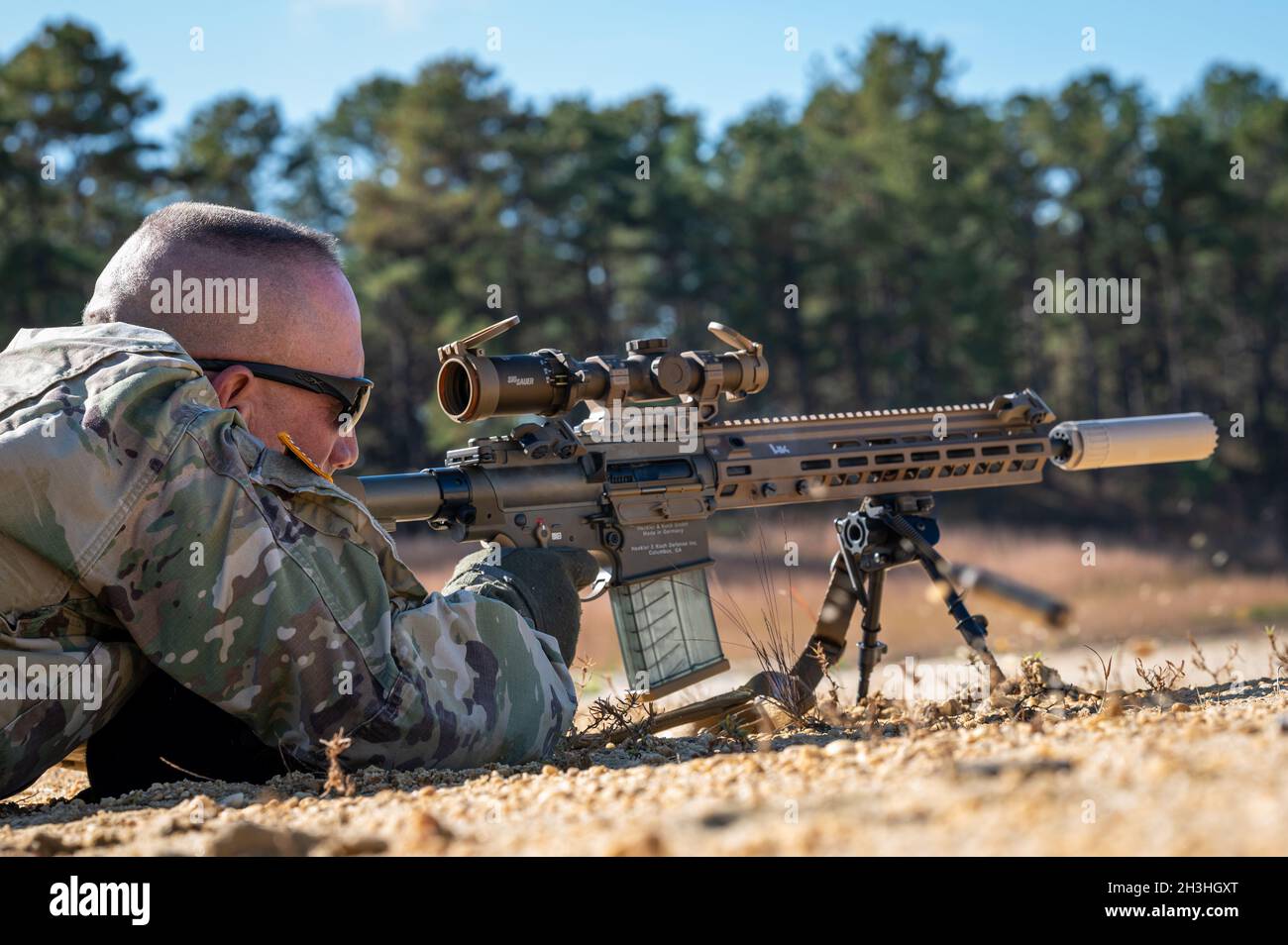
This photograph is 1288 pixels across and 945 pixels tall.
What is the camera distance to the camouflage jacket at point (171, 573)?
10.2 feet

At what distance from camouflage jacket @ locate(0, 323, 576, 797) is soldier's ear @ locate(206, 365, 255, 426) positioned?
0.84ft

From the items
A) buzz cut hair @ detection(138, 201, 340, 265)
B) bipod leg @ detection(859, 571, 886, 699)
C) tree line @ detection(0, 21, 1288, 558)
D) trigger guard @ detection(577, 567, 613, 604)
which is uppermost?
tree line @ detection(0, 21, 1288, 558)

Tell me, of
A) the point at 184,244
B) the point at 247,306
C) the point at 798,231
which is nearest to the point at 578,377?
the point at 247,306

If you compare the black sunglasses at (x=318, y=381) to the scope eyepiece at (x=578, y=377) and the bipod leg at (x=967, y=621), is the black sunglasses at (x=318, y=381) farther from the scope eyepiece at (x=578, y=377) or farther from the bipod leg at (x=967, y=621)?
the bipod leg at (x=967, y=621)

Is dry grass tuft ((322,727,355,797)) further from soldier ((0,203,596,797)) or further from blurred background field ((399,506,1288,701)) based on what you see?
blurred background field ((399,506,1288,701))

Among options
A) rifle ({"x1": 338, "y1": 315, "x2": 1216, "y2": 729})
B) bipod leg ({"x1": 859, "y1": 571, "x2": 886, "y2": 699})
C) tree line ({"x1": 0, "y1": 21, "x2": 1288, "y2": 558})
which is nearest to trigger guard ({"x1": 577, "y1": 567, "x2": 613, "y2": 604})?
rifle ({"x1": 338, "y1": 315, "x2": 1216, "y2": 729})

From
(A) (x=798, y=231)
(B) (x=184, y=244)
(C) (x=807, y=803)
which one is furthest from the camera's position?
(A) (x=798, y=231)

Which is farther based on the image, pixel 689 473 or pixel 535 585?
pixel 689 473

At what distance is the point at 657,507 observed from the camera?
18.9 ft

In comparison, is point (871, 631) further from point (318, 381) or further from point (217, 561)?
point (217, 561)

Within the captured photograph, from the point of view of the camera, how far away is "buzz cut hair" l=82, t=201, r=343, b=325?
3.59m

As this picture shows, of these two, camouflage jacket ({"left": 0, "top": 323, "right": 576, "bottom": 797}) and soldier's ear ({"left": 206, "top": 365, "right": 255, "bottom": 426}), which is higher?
soldier's ear ({"left": 206, "top": 365, "right": 255, "bottom": 426})

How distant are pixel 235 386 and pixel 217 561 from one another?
0.65 m

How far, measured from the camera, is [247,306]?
361cm
